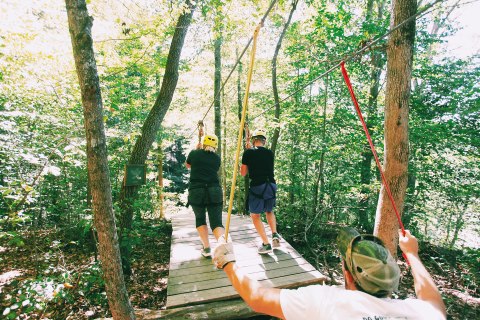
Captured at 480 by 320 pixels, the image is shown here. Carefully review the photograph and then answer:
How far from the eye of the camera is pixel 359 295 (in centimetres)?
120

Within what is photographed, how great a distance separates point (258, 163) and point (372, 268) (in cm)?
328

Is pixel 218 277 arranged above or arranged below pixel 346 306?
below

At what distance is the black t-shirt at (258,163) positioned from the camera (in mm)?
4441

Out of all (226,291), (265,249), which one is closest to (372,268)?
(226,291)

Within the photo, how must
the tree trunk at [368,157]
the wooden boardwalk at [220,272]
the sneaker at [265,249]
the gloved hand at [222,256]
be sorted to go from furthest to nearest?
1. the tree trunk at [368,157]
2. the sneaker at [265,249]
3. the wooden boardwalk at [220,272]
4. the gloved hand at [222,256]

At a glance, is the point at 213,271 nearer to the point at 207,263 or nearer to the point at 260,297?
the point at 207,263

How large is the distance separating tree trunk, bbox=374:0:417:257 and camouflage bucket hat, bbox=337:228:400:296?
211cm

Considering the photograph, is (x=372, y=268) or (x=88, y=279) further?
(x=88, y=279)

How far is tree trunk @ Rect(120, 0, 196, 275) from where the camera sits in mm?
5066

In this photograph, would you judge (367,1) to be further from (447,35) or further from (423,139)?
(423,139)

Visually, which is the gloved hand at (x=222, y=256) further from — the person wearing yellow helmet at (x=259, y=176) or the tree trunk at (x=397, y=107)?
the person wearing yellow helmet at (x=259, y=176)

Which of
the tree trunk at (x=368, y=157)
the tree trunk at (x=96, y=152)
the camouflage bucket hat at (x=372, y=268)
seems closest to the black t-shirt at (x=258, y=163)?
the tree trunk at (x=96, y=152)

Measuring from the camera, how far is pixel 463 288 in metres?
5.48

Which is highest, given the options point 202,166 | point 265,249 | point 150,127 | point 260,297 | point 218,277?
point 150,127
